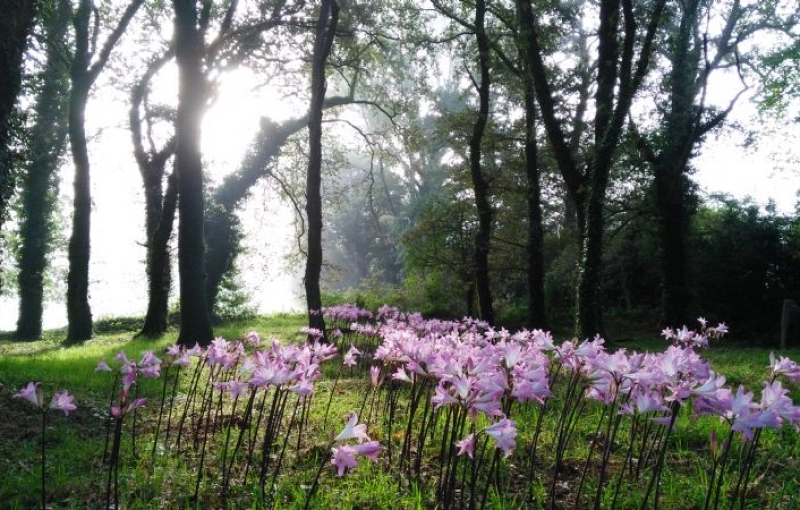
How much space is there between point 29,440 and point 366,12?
15.4 m

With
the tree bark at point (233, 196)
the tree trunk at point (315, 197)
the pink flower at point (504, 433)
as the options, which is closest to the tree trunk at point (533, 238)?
the tree trunk at point (315, 197)

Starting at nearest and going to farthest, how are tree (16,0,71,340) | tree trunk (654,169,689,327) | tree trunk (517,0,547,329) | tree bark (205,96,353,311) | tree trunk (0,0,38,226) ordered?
tree trunk (0,0,38,226)
tree trunk (517,0,547,329)
tree trunk (654,169,689,327)
tree bark (205,96,353,311)
tree (16,0,71,340)

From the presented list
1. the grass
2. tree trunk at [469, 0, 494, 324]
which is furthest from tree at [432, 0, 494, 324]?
the grass

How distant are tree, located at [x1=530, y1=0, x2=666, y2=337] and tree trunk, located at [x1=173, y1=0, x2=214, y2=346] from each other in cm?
842

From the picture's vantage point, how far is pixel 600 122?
44.1 feet

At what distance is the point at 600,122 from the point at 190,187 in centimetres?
1001

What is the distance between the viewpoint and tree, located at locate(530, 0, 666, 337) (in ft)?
39.5

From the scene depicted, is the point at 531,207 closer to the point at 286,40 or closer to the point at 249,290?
the point at 286,40

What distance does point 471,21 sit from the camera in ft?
59.0

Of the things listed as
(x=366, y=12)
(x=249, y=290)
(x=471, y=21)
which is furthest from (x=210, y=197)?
(x=471, y=21)

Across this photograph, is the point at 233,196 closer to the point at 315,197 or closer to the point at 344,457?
the point at 315,197

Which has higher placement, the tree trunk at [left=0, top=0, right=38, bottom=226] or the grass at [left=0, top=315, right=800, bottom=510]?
the tree trunk at [left=0, top=0, right=38, bottom=226]

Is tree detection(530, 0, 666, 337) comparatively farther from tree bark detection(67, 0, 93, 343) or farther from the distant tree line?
tree bark detection(67, 0, 93, 343)

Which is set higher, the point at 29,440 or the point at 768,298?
the point at 768,298
